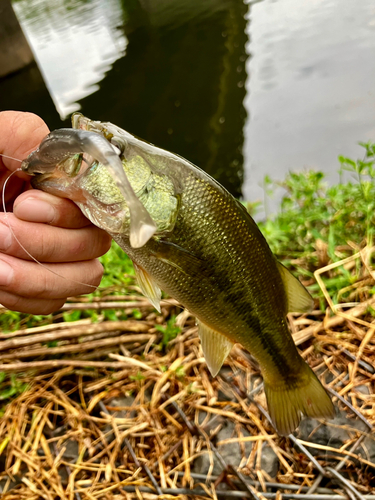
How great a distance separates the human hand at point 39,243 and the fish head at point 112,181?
0.11m

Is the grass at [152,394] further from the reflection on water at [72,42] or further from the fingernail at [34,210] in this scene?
the reflection on water at [72,42]

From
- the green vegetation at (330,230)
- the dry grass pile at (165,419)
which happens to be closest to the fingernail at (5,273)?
the dry grass pile at (165,419)

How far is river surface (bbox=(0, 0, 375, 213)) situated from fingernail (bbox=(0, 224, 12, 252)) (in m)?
5.27

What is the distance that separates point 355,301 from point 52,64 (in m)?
16.3

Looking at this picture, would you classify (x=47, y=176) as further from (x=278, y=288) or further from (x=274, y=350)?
(x=274, y=350)

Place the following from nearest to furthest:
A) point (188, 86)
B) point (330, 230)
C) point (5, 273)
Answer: point (5, 273) < point (330, 230) < point (188, 86)

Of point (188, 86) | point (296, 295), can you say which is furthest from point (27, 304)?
point (188, 86)

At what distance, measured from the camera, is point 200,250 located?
Answer: 56.5 inches

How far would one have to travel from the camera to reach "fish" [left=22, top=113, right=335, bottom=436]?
1345 millimetres

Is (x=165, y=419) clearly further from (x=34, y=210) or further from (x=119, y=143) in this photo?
(x=119, y=143)

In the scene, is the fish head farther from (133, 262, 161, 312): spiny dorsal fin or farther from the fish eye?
(133, 262, 161, 312): spiny dorsal fin

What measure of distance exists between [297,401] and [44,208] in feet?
4.67

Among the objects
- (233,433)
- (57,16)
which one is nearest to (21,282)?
(233,433)

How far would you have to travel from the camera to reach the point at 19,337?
2512 millimetres
